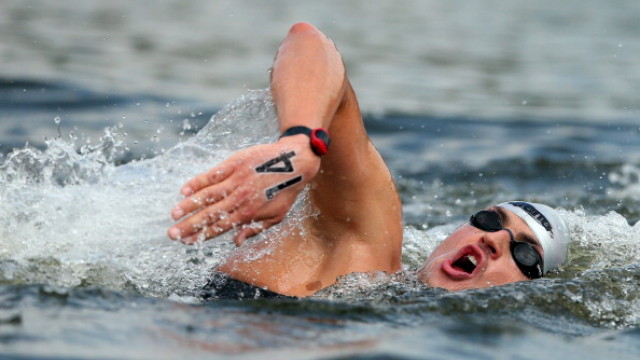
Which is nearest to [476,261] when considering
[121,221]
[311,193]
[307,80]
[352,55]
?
[311,193]

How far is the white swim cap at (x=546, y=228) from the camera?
524 centimetres

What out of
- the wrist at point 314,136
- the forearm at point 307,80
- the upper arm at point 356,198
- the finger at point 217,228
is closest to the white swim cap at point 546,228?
the upper arm at point 356,198

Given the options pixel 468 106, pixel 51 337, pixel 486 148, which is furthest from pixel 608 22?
pixel 51 337

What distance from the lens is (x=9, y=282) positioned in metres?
4.77

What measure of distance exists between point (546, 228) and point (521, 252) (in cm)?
25

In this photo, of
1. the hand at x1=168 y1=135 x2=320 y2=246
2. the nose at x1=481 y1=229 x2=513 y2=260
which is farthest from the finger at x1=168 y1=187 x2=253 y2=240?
the nose at x1=481 y1=229 x2=513 y2=260

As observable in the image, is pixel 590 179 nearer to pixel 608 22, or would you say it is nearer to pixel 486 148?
pixel 486 148

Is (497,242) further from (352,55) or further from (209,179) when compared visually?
(352,55)

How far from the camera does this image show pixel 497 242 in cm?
505

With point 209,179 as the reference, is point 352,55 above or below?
below

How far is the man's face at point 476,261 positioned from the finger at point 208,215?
1.71 m

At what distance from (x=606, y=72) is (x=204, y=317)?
44.6 feet

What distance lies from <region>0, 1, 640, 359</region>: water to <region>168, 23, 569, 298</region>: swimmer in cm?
15

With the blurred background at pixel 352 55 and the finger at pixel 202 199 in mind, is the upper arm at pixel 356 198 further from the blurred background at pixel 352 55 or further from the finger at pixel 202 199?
the blurred background at pixel 352 55
